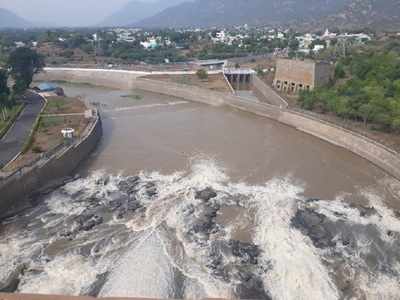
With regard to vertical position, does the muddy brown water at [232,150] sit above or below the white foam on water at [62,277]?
below

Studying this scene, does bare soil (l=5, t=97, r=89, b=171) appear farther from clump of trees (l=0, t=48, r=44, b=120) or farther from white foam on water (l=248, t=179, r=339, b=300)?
white foam on water (l=248, t=179, r=339, b=300)

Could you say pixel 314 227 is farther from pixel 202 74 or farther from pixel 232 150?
pixel 202 74

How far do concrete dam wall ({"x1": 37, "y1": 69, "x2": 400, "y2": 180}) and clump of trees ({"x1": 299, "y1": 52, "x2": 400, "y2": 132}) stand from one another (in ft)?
8.19

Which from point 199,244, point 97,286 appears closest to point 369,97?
point 199,244

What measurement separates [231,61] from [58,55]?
28779 millimetres

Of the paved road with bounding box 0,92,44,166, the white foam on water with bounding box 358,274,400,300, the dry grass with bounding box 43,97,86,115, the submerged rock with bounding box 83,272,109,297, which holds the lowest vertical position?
the white foam on water with bounding box 358,274,400,300

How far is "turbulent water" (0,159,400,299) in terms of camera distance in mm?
13859

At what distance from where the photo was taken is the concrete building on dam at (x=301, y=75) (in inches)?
1538

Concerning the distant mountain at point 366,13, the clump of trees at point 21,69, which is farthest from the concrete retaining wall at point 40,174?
the distant mountain at point 366,13

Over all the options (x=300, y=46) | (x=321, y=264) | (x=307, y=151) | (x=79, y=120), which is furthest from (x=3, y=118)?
(x=300, y=46)

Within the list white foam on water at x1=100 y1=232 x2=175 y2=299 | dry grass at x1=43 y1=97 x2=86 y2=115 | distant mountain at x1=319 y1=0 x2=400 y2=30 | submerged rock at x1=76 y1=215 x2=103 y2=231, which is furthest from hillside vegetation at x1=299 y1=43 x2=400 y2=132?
distant mountain at x1=319 y1=0 x2=400 y2=30

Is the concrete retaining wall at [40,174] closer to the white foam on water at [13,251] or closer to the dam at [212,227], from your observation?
the dam at [212,227]

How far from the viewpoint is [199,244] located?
1598 cm

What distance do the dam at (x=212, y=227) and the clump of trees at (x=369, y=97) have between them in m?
3.59
